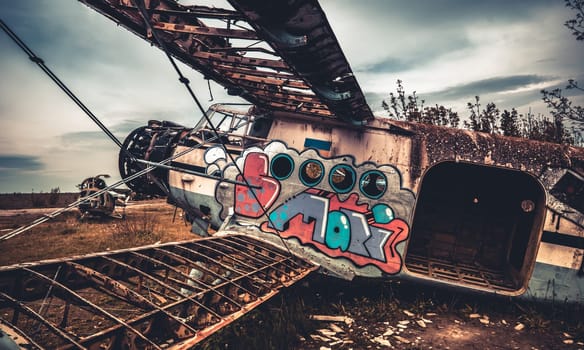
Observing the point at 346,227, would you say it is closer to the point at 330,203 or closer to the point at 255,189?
the point at 330,203

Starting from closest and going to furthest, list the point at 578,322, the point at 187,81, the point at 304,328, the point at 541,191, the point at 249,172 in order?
the point at 187,81, the point at 304,328, the point at 578,322, the point at 541,191, the point at 249,172

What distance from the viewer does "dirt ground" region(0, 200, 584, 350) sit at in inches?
189

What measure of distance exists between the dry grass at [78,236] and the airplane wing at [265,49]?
7.01 m

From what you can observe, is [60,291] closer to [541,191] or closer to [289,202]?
[289,202]

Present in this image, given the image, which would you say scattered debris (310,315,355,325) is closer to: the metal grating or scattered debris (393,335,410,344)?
scattered debris (393,335,410,344)

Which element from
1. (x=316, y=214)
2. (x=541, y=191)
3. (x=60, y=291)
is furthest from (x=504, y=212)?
(x=60, y=291)

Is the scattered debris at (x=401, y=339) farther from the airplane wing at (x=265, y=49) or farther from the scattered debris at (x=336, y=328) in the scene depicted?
the airplane wing at (x=265, y=49)

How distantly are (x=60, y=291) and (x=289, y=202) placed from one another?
14.5ft

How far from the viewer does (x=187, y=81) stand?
10.7ft

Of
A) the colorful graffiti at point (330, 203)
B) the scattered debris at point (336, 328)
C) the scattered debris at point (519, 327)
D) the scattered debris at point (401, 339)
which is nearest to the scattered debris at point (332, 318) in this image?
the scattered debris at point (336, 328)

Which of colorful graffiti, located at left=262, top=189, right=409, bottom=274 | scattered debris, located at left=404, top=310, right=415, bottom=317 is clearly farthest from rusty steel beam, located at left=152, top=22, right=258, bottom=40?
scattered debris, located at left=404, top=310, right=415, bottom=317

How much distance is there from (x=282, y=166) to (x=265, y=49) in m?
3.27

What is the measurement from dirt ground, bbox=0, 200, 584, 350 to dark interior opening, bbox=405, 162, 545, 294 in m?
1.78

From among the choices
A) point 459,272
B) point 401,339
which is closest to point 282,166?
point 401,339
